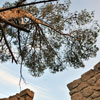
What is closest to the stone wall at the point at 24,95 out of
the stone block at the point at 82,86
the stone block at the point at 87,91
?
the stone block at the point at 82,86

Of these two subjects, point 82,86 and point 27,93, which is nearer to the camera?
point 82,86

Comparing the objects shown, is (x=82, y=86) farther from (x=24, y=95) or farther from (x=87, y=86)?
(x=24, y=95)

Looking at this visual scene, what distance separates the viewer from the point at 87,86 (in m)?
3.30

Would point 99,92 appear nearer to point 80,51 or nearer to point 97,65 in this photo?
point 97,65

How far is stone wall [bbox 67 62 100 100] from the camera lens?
3.12 metres

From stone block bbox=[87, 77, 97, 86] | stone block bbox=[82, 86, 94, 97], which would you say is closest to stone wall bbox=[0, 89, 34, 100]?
stone block bbox=[82, 86, 94, 97]

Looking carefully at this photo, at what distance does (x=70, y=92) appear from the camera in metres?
3.54

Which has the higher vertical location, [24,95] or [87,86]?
[24,95]

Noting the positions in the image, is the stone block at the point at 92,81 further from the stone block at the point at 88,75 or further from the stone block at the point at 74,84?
the stone block at the point at 74,84

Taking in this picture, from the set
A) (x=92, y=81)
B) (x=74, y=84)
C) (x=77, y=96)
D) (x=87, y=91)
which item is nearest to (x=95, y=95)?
(x=87, y=91)

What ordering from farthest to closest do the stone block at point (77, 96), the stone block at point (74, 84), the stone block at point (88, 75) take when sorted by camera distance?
the stone block at point (74, 84) < the stone block at point (88, 75) < the stone block at point (77, 96)

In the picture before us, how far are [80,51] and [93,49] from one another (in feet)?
1.88

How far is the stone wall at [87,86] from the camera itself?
3.12m

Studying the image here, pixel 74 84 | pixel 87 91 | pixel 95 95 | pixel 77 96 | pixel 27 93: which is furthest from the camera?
pixel 27 93
